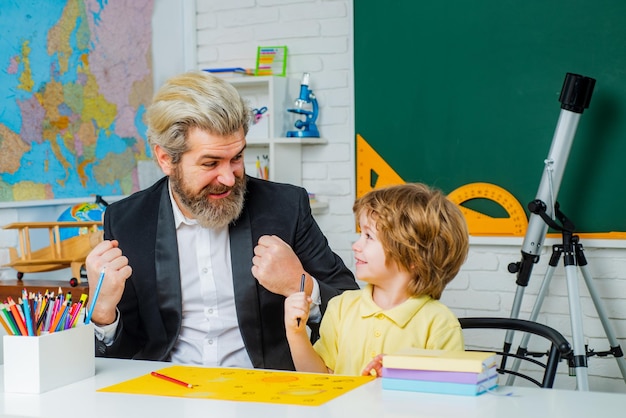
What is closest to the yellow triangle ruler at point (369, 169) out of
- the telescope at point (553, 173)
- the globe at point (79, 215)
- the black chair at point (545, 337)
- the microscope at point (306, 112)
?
the microscope at point (306, 112)

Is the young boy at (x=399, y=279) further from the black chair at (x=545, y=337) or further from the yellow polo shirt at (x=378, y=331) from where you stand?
the black chair at (x=545, y=337)

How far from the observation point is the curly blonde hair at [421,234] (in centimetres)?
180

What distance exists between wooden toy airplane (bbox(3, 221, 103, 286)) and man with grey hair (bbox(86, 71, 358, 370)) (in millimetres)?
651

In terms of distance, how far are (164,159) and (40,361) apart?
0.83m

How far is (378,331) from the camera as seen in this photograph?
181 centimetres

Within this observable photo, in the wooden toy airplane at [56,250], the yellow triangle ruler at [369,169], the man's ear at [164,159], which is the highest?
the man's ear at [164,159]

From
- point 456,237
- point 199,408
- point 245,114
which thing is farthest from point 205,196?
point 199,408

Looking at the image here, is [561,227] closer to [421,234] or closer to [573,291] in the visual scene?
[573,291]

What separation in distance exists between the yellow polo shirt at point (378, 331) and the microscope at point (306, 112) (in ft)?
6.85

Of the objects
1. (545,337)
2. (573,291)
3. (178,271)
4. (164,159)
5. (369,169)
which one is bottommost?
(573,291)

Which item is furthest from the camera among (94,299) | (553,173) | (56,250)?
(553,173)

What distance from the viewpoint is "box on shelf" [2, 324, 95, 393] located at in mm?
1528

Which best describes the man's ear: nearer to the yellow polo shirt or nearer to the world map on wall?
the yellow polo shirt

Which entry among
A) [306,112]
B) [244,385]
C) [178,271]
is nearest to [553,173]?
[306,112]
